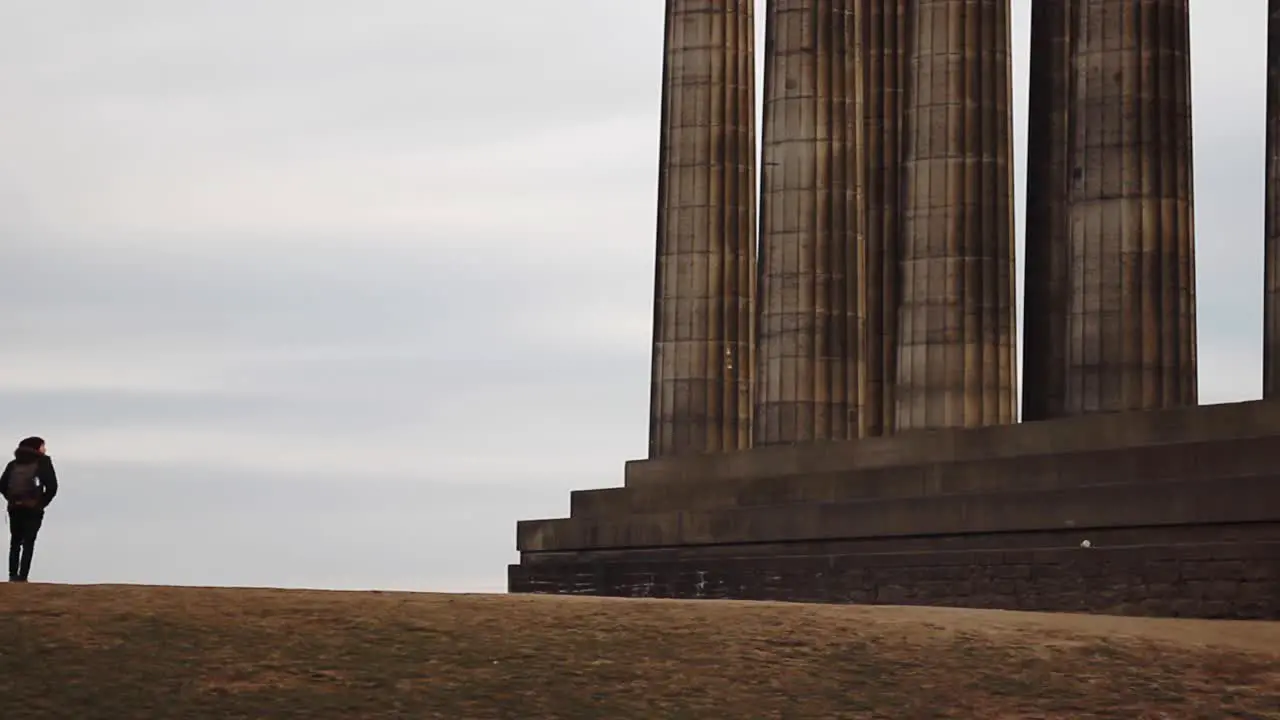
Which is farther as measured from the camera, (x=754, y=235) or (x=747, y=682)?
(x=754, y=235)

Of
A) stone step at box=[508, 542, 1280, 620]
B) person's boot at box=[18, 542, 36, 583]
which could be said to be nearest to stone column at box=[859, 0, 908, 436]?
stone step at box=[508, 542, 1280, 620]

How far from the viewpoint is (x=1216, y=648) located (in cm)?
4022

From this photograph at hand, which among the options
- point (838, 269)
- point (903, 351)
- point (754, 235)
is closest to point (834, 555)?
point (903, 351)

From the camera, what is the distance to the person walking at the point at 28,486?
160 ft

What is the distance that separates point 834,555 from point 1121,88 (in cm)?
1243

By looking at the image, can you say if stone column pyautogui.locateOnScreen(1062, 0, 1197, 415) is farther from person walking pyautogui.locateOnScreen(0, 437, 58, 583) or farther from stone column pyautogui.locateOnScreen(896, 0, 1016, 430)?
person walking pyautogui.locateOnScreen(0, 437, 58, 583)

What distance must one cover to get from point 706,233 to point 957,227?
11799 millimetres

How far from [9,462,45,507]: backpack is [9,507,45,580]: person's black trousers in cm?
20

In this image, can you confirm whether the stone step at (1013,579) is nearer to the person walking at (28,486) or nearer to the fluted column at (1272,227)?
the fluted column at (1272,227)

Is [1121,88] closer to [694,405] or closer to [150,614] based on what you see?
[694,405]

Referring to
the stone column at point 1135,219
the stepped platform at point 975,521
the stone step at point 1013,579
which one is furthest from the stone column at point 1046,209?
the stone step at point 1013,579

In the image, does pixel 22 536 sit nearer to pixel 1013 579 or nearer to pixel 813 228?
pixel 1013 579

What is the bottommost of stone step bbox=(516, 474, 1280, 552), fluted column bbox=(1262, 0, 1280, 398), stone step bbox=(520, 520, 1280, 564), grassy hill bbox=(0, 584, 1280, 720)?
grassy hill bbox=(0, 584, 1280, 720)

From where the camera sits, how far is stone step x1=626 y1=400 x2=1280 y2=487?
52.1 meters
